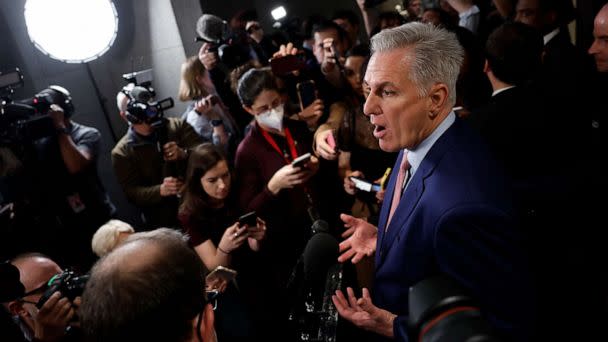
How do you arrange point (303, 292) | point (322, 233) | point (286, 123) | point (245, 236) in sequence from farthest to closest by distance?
point (286, 123) < point (245, 236) < point (322, 233) < point (303, 292)

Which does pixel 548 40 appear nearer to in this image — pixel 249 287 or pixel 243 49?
pixel 243 49

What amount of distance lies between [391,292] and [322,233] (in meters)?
0.39

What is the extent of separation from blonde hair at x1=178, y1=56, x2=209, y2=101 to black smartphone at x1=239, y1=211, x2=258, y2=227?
6.52ft

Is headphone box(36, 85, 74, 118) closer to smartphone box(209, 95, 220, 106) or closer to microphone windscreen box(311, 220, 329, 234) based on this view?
smartphone box(209, 95, 220, 106)

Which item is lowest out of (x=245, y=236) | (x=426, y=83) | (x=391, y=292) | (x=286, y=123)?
(x=245, y=236)

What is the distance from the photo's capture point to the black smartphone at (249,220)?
85.0 inches

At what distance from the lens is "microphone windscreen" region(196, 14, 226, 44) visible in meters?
3.21

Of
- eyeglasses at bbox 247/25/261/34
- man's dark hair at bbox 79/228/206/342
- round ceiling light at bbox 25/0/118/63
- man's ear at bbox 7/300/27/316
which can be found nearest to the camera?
man's dark hair at bbox 79/228/206/342

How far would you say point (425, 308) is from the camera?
2.15 ft

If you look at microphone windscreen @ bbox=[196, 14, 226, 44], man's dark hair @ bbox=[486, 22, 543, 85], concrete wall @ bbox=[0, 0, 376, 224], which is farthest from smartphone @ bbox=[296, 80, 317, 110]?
concrete wall @ bbox=[0, 0, 376, 224]

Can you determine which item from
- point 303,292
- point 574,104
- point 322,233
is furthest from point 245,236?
point 574,104

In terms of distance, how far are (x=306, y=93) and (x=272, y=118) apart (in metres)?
0.41

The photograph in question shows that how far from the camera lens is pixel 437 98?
4.61ft

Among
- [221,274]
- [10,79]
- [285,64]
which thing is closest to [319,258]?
[221,274]
